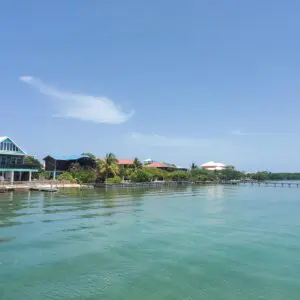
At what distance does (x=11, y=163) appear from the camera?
63.1 meters

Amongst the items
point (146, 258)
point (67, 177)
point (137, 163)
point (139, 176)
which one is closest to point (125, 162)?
point (137, 163)

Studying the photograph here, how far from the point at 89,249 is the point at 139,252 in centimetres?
273

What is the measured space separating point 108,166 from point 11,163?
1890 cm

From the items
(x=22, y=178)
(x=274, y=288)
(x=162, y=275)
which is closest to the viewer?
(x=274, y=288)

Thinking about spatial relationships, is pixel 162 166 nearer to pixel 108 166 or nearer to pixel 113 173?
pixel 113 173

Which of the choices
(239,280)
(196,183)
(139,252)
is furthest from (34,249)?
(196,183)

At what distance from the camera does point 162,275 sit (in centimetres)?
1522

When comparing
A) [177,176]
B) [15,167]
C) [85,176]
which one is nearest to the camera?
[15,167]

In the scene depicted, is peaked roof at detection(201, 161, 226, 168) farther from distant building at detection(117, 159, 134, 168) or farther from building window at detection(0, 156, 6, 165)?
building window at detection(0, 156, 6, 165)

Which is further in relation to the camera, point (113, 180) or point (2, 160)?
point (113, 180)

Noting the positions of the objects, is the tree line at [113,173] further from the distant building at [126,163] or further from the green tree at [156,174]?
the distant building at [126,163]

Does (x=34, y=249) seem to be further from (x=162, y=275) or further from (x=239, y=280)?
(x=239, y=280)

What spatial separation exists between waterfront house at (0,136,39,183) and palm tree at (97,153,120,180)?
13.6 meters

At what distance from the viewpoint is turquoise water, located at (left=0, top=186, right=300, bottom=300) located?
13.6m
